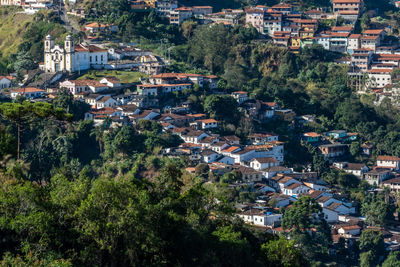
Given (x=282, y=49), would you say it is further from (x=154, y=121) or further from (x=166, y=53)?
(x=154, y=121)

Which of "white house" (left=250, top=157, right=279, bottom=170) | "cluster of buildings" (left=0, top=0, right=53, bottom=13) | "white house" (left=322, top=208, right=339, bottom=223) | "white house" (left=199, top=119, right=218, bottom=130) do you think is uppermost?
"cluster of buildings" (left=0, top=0, right=53, bottom=13)

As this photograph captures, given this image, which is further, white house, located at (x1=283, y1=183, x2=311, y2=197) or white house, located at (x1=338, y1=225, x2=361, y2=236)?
white house, located at (x1=283, y1=183, x2=311, y2=197)

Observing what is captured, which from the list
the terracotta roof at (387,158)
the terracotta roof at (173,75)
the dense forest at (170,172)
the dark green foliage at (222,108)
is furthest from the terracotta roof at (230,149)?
the terracotta roof at (387,158)

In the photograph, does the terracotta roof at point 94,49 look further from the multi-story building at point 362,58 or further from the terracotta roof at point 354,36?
the terracotta roof at point 354,36

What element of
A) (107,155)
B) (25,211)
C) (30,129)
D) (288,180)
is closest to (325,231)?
(288,180)

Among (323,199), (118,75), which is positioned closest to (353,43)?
(118,75)

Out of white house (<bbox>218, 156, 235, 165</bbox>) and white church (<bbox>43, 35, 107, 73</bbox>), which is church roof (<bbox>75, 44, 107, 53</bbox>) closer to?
white church (<bbox>43, 35, 107, 73</bbox>)

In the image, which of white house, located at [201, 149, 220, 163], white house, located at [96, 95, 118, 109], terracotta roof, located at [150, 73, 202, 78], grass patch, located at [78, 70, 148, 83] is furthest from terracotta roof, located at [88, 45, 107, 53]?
white house, located at [201, 149, 220, 163]
